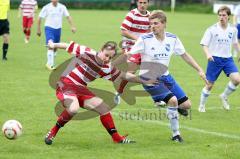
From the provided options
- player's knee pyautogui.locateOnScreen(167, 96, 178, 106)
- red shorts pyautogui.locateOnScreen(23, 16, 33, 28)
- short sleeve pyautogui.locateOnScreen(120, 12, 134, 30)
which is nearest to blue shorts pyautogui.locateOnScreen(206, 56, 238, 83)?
short sleeve pyautogui.locateOnScreen(120, 12, 134, 30)

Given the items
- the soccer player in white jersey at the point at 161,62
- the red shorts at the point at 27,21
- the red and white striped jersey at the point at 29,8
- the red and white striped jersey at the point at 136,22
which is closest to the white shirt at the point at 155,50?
the soccer player in white jersey at the point at 161,62

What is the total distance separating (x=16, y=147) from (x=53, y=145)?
1.86 feet

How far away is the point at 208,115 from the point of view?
41.6ft

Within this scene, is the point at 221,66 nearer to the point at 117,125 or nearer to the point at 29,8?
the point at 117,125

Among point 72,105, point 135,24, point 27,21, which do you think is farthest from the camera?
point 27,21

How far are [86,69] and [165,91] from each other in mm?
1305

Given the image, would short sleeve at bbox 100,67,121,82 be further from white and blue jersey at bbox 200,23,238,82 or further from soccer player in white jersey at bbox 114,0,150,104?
soccer player in white jersey at bbox 114,0,150,104

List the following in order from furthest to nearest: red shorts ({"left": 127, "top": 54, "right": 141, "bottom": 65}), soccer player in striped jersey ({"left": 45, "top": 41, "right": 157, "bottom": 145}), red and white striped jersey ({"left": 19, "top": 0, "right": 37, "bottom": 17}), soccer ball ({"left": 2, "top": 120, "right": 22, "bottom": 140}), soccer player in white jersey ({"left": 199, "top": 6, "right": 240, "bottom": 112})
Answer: red and white striped jersey ({"left": 19, "top": 0, "right": 37, "bottom": 17}) → soccer player in white jersey ({"left": 199, "top": 6, "right": 240, "bottom": 112}) → red shorts ({"left": 127, "top": 54, "right": 141, "bottom": 65}) → soccer player in striped jersey ({"left": 45, "top": 41, "right": 157, "bottom": 145}) → soccer ball ({"left": 2, "top": 120, "right": 22, "bottom": 140})

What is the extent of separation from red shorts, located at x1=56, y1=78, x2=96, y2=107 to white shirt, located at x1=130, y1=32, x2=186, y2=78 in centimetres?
104

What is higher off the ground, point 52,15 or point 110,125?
point 52,15

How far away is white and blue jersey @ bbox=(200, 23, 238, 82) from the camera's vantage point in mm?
12898

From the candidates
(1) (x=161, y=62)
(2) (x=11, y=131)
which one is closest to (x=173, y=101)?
(1) (x=161, y=62)

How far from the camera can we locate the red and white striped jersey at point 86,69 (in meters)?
9.73

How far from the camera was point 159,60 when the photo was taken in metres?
10.1
